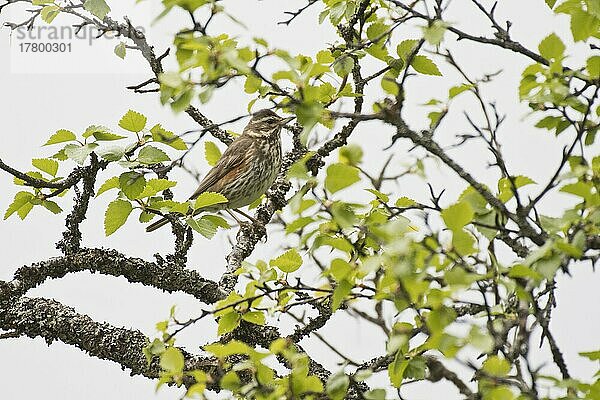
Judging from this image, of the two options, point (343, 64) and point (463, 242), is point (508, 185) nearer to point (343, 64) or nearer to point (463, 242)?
point (463, 242)

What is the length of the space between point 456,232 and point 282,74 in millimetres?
283

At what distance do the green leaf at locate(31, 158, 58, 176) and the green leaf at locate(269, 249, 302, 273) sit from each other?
55 centimetres

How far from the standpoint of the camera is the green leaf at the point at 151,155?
138 centimetres

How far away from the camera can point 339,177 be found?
3.18ft

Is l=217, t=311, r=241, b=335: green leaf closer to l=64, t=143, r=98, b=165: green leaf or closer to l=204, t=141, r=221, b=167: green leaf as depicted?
l=64, t=143, r=98, b=165: green leaf

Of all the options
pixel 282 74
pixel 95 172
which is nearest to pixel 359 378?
pixel 282 74

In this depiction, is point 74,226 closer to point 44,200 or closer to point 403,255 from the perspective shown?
point 44,200

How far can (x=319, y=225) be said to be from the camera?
1.13 metres

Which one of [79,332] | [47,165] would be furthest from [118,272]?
[47,165]

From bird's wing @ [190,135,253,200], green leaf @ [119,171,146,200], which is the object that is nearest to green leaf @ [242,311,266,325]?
green leaf @ [119,171,146,200]

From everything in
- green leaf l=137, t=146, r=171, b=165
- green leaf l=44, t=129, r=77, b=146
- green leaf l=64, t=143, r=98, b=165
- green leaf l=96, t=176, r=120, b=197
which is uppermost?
green leaf l=44, t=129, r=77, b=146

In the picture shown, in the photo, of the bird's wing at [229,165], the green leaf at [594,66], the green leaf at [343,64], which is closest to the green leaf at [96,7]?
the green leaf at [343,64]

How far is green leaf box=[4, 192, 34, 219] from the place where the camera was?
5.41ft

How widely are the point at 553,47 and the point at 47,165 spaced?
3.17 feet
